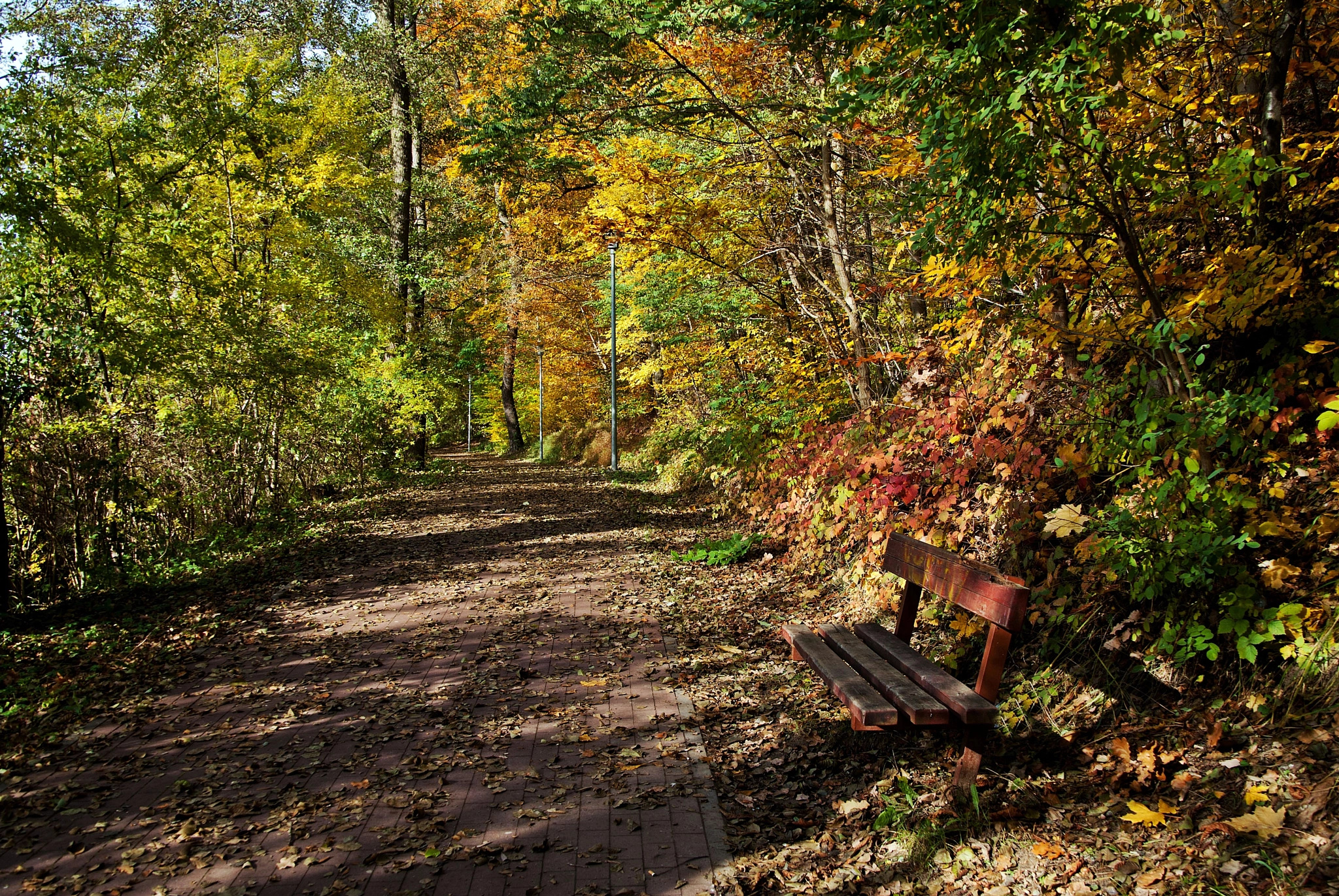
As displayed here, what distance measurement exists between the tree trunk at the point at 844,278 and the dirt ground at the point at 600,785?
9.22 feet

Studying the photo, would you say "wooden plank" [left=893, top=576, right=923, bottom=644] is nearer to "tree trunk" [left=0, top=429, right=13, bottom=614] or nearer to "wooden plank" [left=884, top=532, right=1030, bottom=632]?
"wooden plank" [left=884, top=532, right=1030, bottom=632]

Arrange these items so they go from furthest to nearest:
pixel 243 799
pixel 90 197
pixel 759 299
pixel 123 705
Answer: pixel 759 299 < pixel 90 197 < pixel 123 705 < pixel 243 799

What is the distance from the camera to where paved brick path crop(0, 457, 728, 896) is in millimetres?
3275

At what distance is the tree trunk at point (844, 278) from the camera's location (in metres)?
8.34

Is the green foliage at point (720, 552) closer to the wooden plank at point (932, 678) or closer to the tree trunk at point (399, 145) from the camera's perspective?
the wooden plank at point (932, 678)

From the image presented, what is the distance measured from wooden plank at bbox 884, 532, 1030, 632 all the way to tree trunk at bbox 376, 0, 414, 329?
17.0m

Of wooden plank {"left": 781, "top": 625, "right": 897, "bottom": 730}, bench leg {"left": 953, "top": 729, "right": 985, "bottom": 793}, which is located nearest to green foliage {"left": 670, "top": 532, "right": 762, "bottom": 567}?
wooden plank {"left": 781, "top": 625, "right": 897, "bottom": 730}

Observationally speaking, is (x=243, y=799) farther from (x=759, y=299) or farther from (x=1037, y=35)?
(x=759, y=299)

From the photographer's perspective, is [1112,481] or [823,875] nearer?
[823,875]

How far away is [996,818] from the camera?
329cm

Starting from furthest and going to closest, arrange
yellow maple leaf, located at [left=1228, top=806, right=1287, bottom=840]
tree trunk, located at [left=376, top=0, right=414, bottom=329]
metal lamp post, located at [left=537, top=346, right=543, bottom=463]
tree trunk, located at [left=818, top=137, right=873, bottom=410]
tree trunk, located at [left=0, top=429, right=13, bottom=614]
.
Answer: metal lamp post, located at [left=537, top=346, right=543, bottom=463], tree trunk, located at [left=376, top=0, right=414, bottom=329], tree trunk, located at [left=818, top=137, right=873, bottom=410], tree trunk, located at [left=0, top=429, right=13, bottom=614], yellow maple leaf, located at [left=1228, top=806, right=1287, bottom=840]

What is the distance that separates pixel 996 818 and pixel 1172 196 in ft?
9.35

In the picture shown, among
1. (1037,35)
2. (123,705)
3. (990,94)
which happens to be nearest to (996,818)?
(990,94)

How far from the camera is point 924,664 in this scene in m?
3.90
